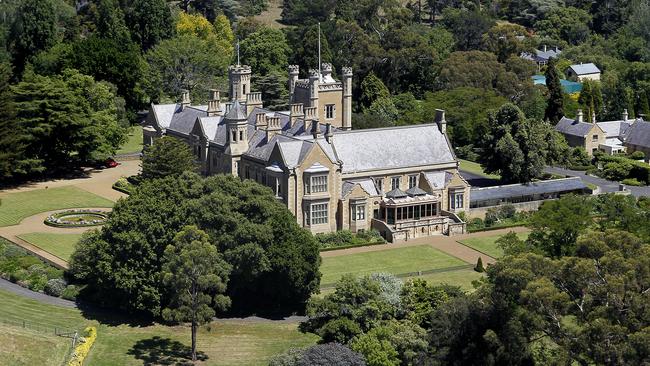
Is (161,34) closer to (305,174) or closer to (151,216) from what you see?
(305,174)

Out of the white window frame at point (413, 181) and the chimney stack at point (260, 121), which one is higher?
the chimney stack at point (260, 121)

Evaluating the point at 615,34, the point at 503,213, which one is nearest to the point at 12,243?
the point at 503,213

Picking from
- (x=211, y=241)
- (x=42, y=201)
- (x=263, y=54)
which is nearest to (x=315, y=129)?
(x=211, y=241)

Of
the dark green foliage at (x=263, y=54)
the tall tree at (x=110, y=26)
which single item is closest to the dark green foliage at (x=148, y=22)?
the tall tree at (x=110, y=26)

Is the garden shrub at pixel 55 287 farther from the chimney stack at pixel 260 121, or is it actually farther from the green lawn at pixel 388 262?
the chimney stack at pixel 260 121

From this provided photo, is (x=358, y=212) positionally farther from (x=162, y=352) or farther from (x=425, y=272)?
(x=162, y=352)

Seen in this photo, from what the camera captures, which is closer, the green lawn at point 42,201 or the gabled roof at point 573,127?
the green lawn at point 42,201
